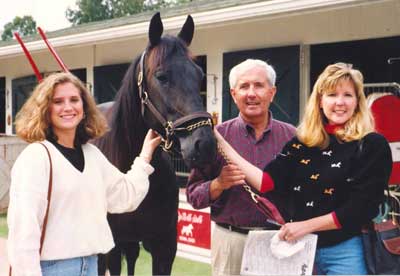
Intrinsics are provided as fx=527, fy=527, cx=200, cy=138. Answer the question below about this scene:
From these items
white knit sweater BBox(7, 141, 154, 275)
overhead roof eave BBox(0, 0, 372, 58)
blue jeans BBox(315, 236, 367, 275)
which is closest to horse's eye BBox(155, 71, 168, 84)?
white knit sweater BBox(7, 141, 154, 275)

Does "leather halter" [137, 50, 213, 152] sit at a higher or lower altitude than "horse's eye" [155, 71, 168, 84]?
lower

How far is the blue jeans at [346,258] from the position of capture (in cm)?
219

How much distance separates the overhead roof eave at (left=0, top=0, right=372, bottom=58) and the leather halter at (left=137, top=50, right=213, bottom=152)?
312 centimetres

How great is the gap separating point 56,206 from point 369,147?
1.28 m

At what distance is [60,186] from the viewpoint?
2105 mm

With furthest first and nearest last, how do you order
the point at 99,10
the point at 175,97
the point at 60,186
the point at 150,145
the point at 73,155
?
the point at 99,10 → the point at 150,145 → the point at 175,97 → the point at 73,155 → the point at 60,186

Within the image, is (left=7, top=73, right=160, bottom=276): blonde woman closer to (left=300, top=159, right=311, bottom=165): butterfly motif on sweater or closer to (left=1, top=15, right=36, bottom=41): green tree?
(left=300, top=159, right=311, bottom=165): butterfly motif on sweater

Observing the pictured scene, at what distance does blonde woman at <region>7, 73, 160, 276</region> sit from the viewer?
2002mm

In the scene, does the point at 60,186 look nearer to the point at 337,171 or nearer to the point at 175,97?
the point at 175,97

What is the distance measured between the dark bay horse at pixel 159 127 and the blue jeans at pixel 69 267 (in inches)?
24.8

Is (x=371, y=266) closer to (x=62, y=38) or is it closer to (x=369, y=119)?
(x=369, y=119)

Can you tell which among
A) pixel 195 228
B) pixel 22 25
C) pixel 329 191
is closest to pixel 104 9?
pixel 22 25

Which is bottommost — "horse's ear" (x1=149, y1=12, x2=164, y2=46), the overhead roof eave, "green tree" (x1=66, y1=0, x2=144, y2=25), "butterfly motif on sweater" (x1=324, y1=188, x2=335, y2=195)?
"butterfly motif on sweater" (x1=324, y1=188, x2=335, y2=195)

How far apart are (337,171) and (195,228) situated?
3622 mm
